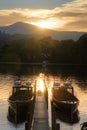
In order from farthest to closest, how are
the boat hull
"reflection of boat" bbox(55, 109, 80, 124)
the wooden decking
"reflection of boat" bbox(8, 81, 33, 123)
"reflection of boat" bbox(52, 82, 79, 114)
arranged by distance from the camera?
"reflection of boat" bbox(52, 82, 79, 114)
the boat hull
"reflection of boat" bbox(55, 109, 80, 124)
"reflection of boat" bbox(8, 81, 33, 123)
the wooden decking

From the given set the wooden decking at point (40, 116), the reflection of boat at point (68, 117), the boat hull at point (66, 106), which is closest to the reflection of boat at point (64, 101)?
the boat hull at point (66, 106)

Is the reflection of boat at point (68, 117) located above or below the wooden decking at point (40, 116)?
below

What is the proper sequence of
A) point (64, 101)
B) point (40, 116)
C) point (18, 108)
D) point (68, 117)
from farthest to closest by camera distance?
point (64, 101), point (68, 117), point (18, 108), point (40, 116)

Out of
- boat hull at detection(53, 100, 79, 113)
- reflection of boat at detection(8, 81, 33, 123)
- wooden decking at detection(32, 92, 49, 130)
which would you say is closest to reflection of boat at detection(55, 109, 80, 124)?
boat hull at detection(53, 100, 79, 113)

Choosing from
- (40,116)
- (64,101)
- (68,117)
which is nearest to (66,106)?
(68,117)

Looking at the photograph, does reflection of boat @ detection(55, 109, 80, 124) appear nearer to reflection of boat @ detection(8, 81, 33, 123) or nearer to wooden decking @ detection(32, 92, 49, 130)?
wooden decking @ detection(32, 92, 49, 130)

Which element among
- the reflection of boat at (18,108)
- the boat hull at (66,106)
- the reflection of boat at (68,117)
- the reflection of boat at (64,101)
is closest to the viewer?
the reflection of boat at (18,108)

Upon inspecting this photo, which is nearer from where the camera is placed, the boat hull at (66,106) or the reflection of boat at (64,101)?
the boat hull at (66,106)

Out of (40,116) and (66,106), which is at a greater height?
(40,116)

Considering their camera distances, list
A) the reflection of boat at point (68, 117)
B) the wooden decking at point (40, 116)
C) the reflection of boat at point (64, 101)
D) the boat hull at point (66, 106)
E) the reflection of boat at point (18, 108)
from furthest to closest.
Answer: the reflection of boat at point (64, 101) → the boat hull at point (66, 106) → the reflection of boat at point (68, 117) → the reflection of boat at point (18, 108) → the wooden decking at point (40, 116)

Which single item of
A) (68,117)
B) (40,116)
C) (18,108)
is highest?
(40,116)

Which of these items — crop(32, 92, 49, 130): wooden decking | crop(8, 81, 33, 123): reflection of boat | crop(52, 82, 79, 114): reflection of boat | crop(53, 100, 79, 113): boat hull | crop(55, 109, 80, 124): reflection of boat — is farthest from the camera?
crop(52, 82, 79, 114): reflection of boat

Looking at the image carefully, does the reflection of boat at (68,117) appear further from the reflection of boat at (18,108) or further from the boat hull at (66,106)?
the reflection of boat at (18,108)

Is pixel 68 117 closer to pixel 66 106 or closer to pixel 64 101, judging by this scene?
pixel 66 106
